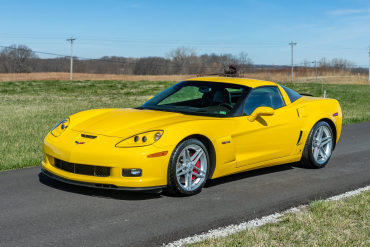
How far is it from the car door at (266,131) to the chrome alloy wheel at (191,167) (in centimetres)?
62

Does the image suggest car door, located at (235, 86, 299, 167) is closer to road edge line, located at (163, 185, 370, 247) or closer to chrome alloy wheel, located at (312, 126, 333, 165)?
chrome alloy wheel, located at (312, 126, 333, 165)

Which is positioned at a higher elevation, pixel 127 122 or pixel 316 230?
pixel 127 122

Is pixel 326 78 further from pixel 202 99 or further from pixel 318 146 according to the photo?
pixel 202 99

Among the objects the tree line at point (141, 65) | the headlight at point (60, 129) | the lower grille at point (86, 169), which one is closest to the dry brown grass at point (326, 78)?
the tree line at point (141, 65)

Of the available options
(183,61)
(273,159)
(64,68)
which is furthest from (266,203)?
(64,68)

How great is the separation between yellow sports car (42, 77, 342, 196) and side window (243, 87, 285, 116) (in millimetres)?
15

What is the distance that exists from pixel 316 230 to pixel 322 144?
3356mm

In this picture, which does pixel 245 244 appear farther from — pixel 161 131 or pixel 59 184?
pixel 59 184

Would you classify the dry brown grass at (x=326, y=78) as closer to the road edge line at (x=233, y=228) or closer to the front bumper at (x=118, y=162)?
the front bumper at (x=118, y=162)

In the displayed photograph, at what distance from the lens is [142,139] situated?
498cm

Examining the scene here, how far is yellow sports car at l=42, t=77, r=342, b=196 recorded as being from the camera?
4906 millimetres

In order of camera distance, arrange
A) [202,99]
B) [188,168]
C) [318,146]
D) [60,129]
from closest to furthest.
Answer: [188,168] → [60,129] → [202,99] → [318,146]

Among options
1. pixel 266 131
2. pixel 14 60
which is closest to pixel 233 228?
pixel 266 131

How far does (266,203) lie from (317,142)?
239 cm
